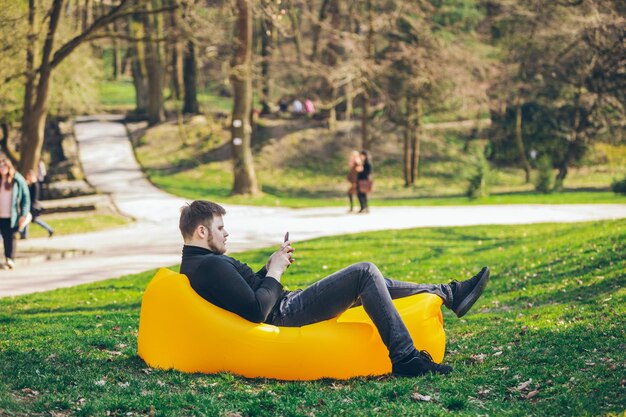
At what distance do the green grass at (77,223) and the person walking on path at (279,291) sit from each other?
17.7 meters

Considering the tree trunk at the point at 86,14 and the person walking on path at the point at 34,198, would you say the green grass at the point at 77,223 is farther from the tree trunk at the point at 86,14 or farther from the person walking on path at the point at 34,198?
Result: the tree trunk at the point at 86,14

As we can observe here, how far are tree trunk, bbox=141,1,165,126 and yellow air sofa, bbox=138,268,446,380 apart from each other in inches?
1483


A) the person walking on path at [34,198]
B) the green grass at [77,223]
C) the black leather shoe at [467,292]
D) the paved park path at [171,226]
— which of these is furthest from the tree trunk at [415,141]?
the black leather shoe at [467,292]

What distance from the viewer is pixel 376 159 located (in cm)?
4650

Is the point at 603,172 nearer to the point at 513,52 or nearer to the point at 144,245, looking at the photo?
the point at 513,52

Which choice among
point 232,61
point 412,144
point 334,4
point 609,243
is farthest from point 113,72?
point 609,243

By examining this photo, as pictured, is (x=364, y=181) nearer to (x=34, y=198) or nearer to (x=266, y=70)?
(x=34, y=198)

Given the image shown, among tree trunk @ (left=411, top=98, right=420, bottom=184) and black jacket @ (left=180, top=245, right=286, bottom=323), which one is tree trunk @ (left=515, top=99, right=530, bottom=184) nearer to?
tree trunk @ (left=411, top=98, right=420, bottom=184)

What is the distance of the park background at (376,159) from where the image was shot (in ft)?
23.1

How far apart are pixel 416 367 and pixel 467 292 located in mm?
905

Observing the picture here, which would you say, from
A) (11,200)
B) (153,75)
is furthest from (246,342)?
(153,75)

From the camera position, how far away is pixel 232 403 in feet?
21.6

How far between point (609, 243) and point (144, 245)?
36.7 feet

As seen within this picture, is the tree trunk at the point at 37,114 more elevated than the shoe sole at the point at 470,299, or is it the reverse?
the tree trunk at the point at 37,114
